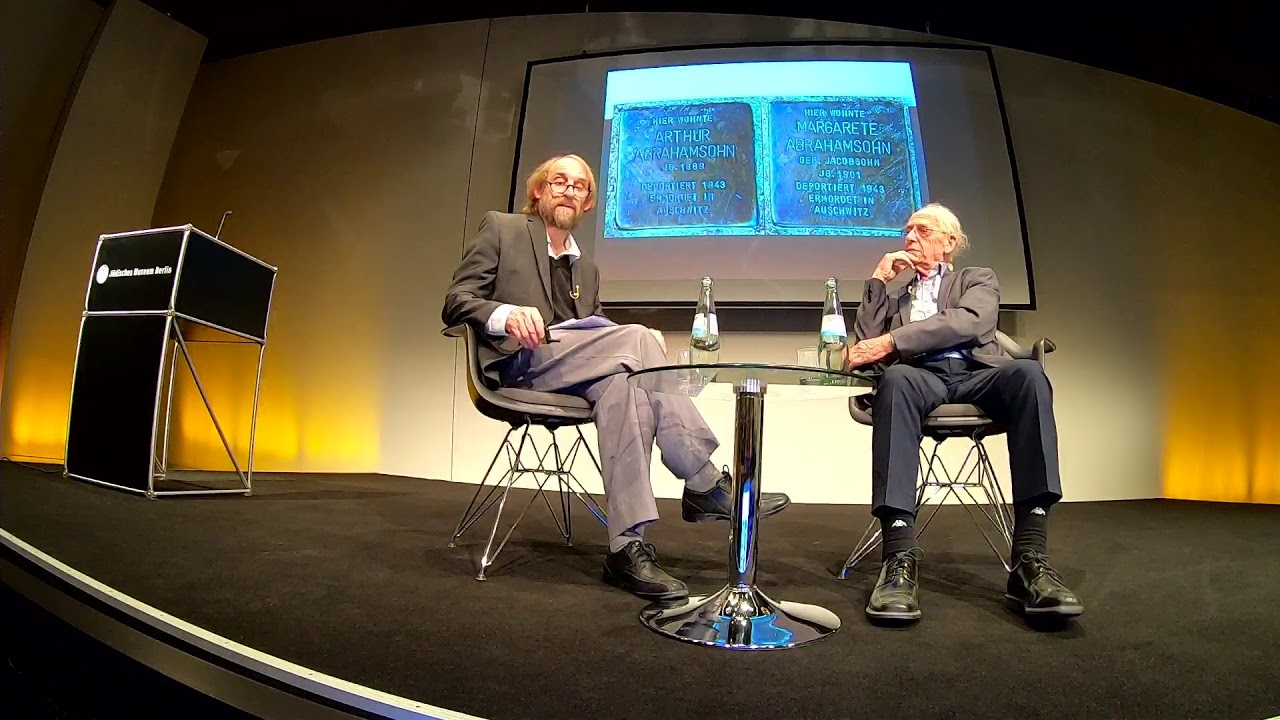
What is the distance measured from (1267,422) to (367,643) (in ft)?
16.3

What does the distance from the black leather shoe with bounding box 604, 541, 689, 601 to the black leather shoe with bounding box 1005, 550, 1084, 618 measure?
706 mm

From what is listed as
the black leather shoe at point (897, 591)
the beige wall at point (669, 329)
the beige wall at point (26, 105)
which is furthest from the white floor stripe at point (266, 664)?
the beige wall at point (26, 105)

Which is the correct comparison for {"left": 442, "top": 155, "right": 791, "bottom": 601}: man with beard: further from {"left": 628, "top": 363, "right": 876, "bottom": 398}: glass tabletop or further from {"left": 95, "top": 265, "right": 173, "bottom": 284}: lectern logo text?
{"left": 95, "top": 265, "right": 173, "bottom": 284}: lectern logo text

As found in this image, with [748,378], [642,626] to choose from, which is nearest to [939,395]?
[748,378]

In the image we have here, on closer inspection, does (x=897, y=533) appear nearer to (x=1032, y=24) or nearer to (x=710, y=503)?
(x=710, y=503)

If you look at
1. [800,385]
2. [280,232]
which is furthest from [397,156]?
[800,385]

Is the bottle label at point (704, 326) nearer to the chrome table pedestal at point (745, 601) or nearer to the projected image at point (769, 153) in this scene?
the chrome table pedestal at point (745, 601)

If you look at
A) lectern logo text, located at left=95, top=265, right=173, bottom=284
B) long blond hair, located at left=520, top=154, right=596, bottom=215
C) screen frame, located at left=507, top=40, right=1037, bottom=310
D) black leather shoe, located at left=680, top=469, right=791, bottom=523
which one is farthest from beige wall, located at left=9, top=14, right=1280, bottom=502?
black leather shoe, located at left=680, top=469, right=791, bottom=523

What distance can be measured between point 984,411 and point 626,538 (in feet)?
3.29

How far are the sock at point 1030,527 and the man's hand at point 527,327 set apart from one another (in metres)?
1.18

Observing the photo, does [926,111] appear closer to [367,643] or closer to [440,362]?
[440,362]

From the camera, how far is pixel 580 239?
154 inches

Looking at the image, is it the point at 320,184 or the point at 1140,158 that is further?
the point at 320,184

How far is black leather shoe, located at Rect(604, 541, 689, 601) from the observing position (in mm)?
1557
